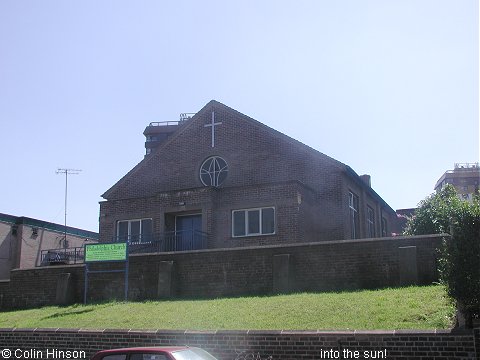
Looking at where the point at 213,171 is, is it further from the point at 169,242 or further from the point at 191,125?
the point at 169,242

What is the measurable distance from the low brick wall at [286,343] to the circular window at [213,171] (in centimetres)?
1455

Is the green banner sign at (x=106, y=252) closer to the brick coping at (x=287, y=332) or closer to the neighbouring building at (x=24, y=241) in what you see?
the brick coping at (x=287, y=332)

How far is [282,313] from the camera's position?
1309cm

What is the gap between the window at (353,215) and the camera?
27047mm

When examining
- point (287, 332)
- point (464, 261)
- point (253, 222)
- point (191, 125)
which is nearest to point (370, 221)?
point (253, 222)

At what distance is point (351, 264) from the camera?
644 inches

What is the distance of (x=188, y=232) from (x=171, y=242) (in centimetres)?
106

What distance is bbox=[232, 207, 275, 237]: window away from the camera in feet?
77.8

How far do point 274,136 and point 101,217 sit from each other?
9186mm

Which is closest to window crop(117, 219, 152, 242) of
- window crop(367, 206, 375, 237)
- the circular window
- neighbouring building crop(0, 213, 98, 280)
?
the circular window

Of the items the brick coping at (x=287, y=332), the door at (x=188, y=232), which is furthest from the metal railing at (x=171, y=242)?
the brick coping at (x=287, y=332)

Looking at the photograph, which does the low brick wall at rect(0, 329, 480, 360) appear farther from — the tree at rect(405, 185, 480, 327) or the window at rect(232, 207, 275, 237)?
the window at rect(232, 207, 275, 237)

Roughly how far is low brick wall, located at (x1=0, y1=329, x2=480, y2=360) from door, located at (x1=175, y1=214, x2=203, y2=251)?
11.7 meters

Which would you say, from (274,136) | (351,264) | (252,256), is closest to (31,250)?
(274,136)
